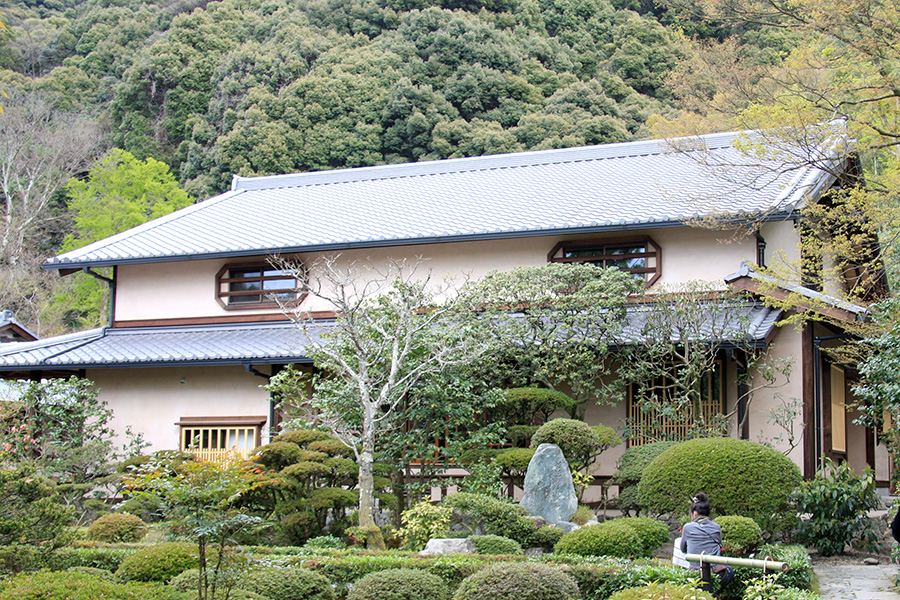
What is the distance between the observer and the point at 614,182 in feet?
61.5

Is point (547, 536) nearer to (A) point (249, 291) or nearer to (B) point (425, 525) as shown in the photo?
(B) point (425, 525)

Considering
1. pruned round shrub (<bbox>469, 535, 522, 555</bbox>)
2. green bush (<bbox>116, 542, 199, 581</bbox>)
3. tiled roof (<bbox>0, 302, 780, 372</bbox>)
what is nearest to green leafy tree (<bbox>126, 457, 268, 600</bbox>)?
green bush (<bbox>116, 542, 199, 581</bbox>)

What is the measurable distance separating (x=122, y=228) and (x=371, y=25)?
598 inches

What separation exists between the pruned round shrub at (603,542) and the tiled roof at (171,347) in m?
5.03

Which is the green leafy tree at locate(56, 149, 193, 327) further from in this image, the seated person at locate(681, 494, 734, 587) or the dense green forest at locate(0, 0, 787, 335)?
the seated person at locate(681, 494, 734, 587)

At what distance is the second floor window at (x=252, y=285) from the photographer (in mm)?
18125

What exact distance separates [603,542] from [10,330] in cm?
2014

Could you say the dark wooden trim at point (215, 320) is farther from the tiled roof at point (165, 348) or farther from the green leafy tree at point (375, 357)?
the green leafy tree at point (375, 357)

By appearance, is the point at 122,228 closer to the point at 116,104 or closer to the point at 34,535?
the point at 116,104

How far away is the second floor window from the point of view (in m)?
18.1

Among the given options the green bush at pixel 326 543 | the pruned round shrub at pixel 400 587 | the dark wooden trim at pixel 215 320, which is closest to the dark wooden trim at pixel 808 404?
the green bush at pixel 326 543

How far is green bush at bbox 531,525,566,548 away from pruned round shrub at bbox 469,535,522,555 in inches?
16.1

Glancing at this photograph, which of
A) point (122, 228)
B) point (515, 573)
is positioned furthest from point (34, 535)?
point (122, 228)

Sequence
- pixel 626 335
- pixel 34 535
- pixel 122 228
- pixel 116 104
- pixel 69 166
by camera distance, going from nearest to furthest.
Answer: pixel 34 535 < pixel 626 335 < pixel 122 228 < pixel 69 166 < pixel 116 104
